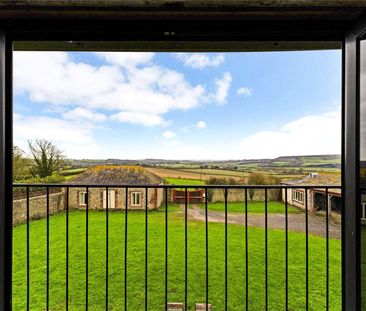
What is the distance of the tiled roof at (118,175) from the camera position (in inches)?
79.4

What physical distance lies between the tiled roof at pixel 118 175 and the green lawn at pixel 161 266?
30.0 inches

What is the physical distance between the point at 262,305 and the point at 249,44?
3.71 metres

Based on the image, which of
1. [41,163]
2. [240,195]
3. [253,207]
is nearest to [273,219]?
[253,207]

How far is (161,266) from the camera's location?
4.41 meters

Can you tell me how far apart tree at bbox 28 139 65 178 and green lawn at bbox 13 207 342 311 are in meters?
0.75

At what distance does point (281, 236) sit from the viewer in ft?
13.8

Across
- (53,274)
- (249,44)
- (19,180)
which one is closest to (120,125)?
(19,180)

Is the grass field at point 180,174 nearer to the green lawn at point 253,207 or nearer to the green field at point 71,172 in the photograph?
the green lawn at point 253,207

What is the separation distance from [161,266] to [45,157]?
340 cm

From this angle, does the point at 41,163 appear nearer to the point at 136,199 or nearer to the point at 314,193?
the point at 136,199

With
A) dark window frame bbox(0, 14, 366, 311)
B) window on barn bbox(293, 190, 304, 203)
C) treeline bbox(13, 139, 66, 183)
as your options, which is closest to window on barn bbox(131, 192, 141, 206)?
treeline bbox(13, 139, 66, 183)

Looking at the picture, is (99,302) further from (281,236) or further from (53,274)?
(281,236)

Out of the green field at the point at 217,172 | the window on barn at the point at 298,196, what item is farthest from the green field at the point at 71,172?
the window on barn at the point at 298,196

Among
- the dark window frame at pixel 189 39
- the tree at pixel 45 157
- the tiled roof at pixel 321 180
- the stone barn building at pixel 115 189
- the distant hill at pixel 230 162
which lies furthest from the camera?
the distant hill at pixel 230 162
